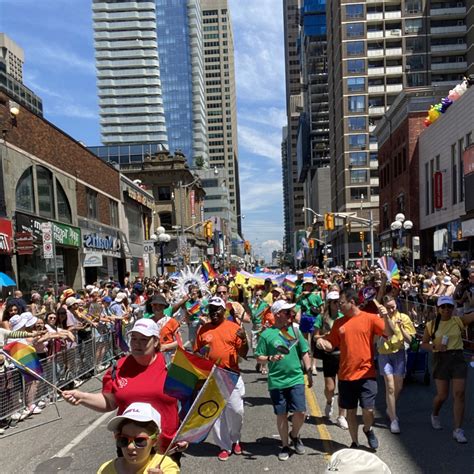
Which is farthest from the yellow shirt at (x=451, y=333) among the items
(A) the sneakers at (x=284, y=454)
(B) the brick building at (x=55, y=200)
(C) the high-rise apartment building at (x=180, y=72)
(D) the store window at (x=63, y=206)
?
(C) the high-rise apartment building at (x=180, y=72)

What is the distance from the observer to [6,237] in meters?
18.8

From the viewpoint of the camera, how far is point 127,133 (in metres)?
146

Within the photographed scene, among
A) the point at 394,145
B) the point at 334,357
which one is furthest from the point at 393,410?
the point at 394,145

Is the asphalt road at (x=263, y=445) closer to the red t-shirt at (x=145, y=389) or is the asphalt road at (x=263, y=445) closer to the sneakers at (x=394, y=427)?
the sneakers at (x=394, y=427)

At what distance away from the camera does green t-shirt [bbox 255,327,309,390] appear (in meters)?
5.69

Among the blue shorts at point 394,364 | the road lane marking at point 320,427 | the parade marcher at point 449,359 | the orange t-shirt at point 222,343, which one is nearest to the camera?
the road lane marking at point 320,427

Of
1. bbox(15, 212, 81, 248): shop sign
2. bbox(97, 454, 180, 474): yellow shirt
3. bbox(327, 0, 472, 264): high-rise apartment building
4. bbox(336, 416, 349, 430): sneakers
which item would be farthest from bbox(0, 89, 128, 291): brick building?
bbox(327, 0, 472, 264): high-rise apartment building

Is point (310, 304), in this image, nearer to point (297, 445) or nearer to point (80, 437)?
point (297, 445)

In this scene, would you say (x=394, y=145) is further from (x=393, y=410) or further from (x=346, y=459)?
(x=346, y=459)

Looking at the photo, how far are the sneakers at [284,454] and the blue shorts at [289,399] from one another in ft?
1.48

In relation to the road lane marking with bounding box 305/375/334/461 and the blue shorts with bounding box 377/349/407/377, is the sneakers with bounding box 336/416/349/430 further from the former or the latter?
the blue shorts with bounding box 377/349/407/377

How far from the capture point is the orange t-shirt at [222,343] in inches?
243

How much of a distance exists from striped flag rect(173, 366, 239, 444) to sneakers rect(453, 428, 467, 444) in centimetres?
313

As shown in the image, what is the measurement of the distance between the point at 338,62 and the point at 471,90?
4943 cm
